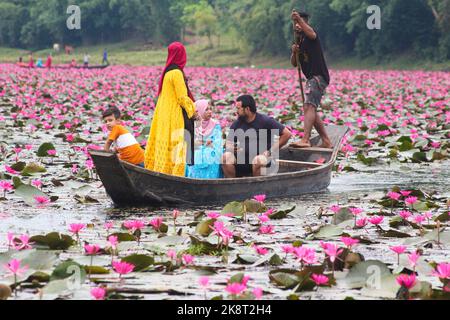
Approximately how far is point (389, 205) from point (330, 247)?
3.08 metres

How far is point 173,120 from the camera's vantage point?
8.00m

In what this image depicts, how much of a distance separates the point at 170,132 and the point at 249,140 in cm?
80

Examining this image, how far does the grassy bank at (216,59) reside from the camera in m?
48.1

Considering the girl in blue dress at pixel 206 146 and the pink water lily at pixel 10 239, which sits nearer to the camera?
the pink water lily at pixel 10 239

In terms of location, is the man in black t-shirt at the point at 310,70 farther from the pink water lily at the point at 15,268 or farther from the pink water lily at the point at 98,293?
the pink water lily at the point at 98,293

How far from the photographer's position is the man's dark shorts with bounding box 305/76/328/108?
972 centimetres

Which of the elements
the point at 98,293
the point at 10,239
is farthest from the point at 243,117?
the point at 98,293

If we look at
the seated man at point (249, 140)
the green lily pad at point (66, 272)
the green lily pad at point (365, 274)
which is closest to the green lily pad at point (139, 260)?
the green lily pad at point (66, 272)

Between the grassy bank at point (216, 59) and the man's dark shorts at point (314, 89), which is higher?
the man's dark shorts at point (314, 89)

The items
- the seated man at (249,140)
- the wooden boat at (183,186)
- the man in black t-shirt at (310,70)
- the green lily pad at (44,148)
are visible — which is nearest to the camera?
the wooden boat at (183,186)

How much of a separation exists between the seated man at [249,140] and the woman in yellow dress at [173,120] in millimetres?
A: 474

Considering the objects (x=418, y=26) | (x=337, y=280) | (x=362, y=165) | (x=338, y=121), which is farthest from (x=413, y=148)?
(x=418, y=26)

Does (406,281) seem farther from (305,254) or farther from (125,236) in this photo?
(125,236)

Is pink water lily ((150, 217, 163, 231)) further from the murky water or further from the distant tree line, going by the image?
the distant tree line
